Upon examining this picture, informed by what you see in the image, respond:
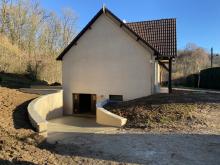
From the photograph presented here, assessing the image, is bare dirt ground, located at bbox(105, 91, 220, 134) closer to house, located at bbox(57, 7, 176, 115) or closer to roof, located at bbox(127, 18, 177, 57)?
house, located at bbox(57, 7, 176, 115)

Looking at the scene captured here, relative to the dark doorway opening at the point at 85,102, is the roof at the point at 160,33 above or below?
above

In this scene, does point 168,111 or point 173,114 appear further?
point 168,111

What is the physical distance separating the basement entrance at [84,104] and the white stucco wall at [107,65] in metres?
0.43

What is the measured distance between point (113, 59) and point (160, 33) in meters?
4.08

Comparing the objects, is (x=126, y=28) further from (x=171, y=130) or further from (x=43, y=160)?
(x=43, y=160)

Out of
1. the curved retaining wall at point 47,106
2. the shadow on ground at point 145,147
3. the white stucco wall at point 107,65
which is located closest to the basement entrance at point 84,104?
the white stucco wall at point 107,65

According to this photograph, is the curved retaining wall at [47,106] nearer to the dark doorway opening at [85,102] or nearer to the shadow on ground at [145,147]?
the dark doorway opening at [85,102]

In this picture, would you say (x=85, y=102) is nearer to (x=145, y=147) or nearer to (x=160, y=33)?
(x=160, y=33)

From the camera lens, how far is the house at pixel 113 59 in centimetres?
2084

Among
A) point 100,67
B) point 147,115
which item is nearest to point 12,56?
point 100,67

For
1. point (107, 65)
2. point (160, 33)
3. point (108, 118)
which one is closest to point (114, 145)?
point (108, 118)

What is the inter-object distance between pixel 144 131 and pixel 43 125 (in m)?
4.43

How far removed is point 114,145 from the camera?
1056 cm

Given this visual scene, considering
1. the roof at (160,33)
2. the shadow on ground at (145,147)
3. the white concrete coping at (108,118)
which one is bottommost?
the shadow on ground at (145,147)
